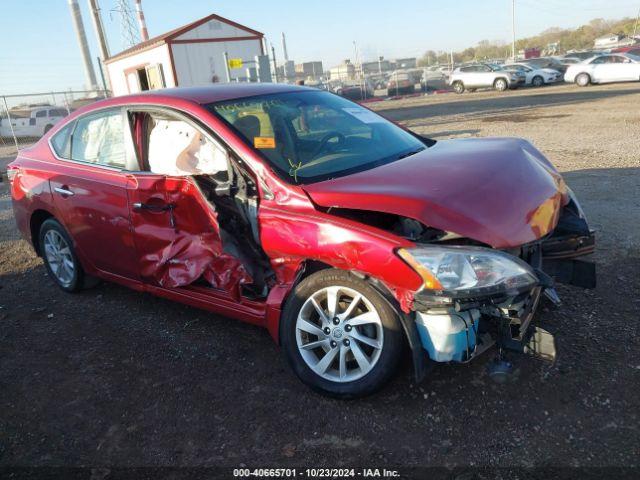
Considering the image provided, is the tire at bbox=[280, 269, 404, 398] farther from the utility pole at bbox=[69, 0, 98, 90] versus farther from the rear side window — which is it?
the utility pole at bbox=[69, 0, 98, 90]

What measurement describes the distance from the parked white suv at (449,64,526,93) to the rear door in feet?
85.2

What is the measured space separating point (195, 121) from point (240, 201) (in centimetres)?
62

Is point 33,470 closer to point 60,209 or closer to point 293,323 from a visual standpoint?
point 293,323

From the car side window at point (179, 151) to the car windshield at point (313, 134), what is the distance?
0.27m

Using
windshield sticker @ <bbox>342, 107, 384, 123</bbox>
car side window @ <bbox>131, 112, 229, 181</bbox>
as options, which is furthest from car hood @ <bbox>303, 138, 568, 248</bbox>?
car side window @ <bbox>131, 112, 229, 181</bbox>

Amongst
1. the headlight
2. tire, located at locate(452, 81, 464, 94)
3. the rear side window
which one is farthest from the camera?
tire, located at locate(452, 81, 464, 94)

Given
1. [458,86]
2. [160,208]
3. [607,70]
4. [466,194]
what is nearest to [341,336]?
[466,194]

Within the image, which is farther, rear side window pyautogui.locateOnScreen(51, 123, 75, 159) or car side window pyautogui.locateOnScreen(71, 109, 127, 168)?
rear side window pyautogui.locateOnScreen(51, 123, 75, 159)

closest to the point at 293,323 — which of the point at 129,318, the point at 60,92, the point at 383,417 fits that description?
the point at 383,417

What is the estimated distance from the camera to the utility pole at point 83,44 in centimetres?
4697

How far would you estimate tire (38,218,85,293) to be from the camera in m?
4.55

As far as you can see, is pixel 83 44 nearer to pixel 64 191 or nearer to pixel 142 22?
pixel 142 22

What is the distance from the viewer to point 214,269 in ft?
11.4

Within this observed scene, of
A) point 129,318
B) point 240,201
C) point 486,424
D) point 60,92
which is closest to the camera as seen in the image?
point 486,424
